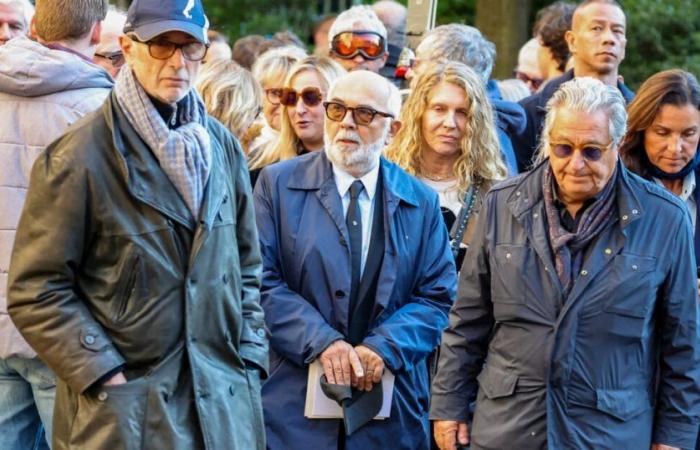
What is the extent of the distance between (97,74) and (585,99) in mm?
1981

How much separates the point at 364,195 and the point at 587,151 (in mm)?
1321

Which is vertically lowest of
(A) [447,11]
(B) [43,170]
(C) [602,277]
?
Answer: (A) [447,11]

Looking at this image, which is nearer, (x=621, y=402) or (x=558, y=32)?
(x=621, y=402)

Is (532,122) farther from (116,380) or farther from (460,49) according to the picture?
(116,380)

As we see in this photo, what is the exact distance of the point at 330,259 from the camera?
709 centimetres

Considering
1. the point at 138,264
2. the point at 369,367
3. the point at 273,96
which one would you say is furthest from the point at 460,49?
the point at 138,264

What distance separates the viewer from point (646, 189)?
6426 millimetres

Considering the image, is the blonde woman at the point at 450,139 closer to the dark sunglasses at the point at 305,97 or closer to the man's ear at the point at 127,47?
the dark sunglasses at the point at 305,97

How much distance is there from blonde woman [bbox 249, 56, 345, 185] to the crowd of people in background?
0.6 inches

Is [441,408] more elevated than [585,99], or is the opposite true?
[585,99]

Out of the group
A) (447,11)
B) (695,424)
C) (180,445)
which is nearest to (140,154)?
(180,445)

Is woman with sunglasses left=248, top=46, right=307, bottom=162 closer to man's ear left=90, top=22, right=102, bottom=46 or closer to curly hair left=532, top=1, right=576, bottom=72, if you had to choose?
man's ear left=90, top=22, right=102, bottom=46

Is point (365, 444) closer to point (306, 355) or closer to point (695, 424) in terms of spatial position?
point (306, 355)

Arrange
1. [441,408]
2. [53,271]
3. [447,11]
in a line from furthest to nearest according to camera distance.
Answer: [447,11] < [441,408] < [53,271]
